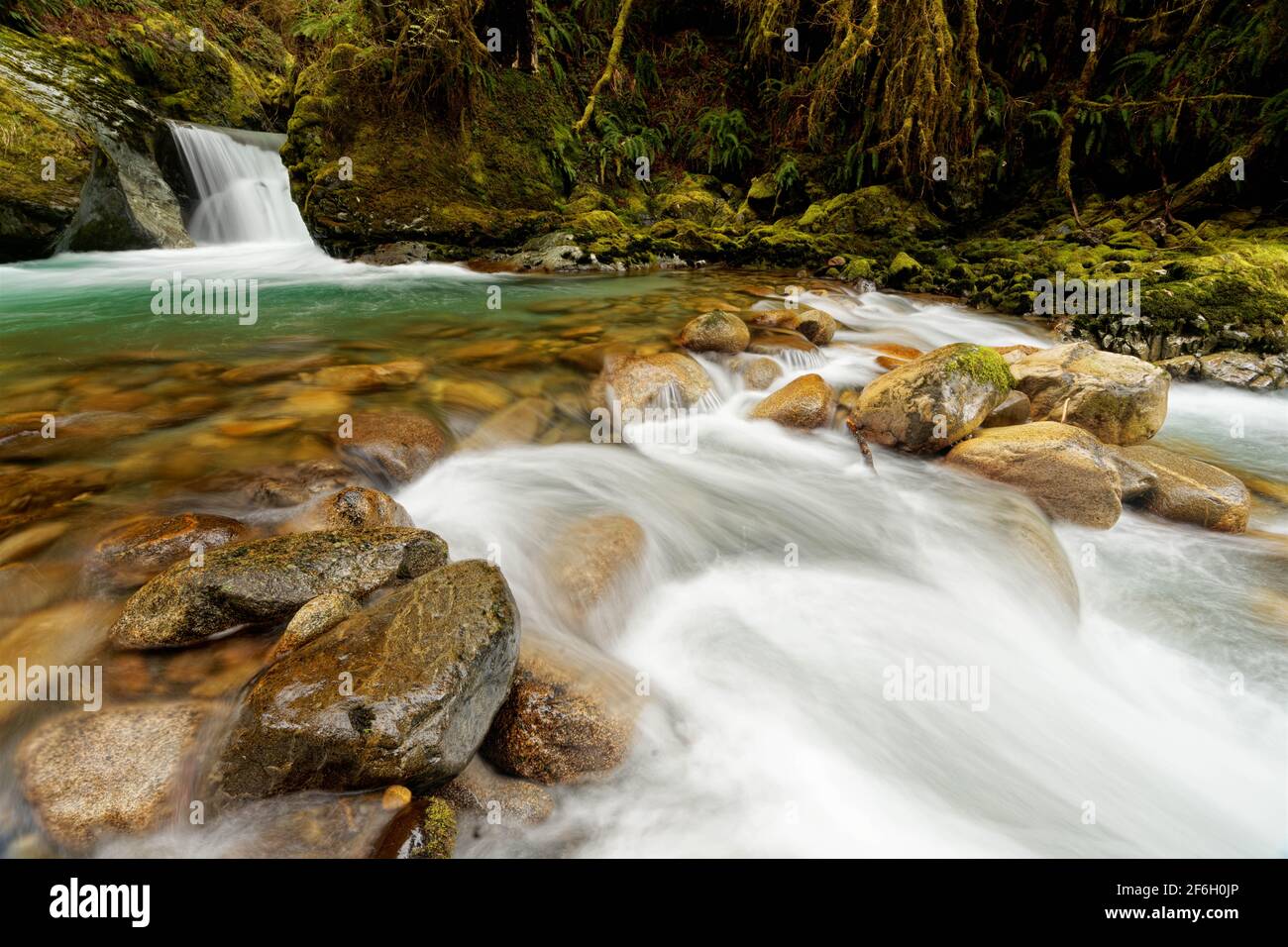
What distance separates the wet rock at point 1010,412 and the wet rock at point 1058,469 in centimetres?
46

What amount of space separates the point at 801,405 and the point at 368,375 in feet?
13.0

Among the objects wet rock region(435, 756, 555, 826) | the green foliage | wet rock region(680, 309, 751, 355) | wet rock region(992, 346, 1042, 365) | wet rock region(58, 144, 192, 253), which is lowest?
wet rock region(435, 756, 555, 826)

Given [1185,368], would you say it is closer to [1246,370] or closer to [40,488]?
[1246,370]

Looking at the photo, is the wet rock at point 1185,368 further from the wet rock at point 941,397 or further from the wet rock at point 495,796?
the wet rock at point 495,796

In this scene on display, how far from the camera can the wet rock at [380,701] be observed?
76.1 inches

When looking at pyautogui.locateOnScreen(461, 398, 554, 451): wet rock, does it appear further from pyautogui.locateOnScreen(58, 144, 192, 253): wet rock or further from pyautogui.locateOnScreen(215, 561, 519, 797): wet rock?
pyautogui.locateOnScreen(58, 144, 192, 253): wet rock

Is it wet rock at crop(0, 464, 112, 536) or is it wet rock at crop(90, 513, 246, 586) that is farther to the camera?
wet rock at crop(0, 464, 112, 536)

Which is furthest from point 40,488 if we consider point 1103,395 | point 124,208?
point 124,208

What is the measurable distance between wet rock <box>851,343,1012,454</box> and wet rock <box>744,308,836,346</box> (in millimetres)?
2416

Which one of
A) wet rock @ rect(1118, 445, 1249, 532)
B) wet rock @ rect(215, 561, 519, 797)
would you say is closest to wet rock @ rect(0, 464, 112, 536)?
wet rock @ rect(215, 561, 519, 797)

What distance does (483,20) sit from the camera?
39.9 ft

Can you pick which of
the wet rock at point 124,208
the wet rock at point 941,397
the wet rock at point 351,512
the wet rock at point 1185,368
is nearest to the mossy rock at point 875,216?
the wet rock at point 1185,368

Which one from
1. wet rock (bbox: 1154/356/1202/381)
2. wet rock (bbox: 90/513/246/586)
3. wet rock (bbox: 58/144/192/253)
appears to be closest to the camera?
wet rock (bbox: 90/513/246/586)

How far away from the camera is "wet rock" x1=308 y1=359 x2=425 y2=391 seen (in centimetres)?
497
